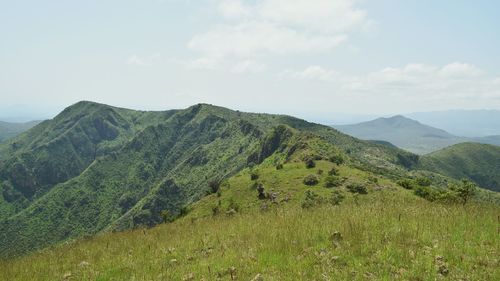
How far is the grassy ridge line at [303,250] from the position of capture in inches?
308

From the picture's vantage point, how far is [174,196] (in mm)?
180500

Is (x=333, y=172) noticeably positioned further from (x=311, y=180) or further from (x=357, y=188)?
(x=357, y=188)

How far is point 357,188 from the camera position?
53.7 metres

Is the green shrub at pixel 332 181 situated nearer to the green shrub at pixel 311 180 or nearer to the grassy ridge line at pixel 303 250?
the green shrub at pixel 311 180

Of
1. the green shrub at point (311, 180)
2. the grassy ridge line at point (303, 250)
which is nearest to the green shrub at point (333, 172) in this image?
the green shrub at point (311, 180)

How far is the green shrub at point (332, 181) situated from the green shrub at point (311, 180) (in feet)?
5.91

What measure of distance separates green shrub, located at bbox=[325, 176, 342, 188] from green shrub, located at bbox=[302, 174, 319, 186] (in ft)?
5.91

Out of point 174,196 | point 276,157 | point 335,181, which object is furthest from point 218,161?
point 335,181

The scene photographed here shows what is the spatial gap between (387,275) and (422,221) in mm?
3870

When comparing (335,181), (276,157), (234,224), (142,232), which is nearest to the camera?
(234,224)

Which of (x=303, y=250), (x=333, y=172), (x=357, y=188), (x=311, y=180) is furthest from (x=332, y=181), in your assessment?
(x=303, y=250)

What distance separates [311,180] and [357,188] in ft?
27.1

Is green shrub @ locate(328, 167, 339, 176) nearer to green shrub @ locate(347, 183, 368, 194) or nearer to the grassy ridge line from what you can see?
green shrub @ locate(347, 183, 368, 194)

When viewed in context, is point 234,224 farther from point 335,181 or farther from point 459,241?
point 335,181
